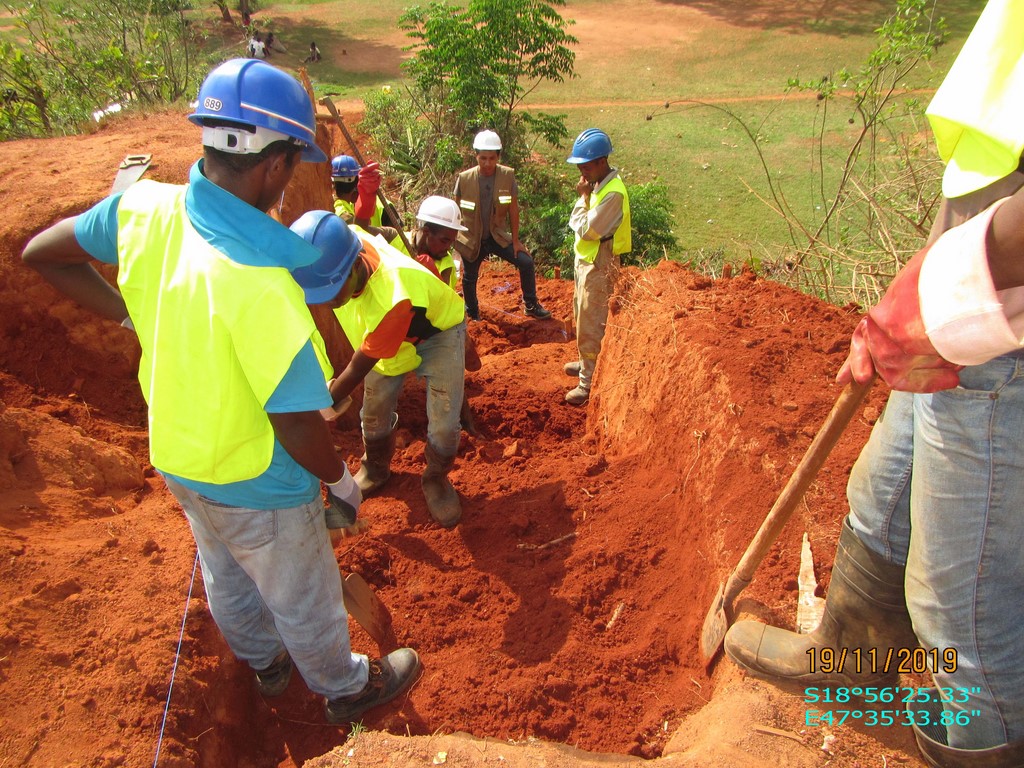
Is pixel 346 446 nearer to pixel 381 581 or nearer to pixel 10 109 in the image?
pixel 381 581

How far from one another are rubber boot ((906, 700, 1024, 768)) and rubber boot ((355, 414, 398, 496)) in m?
2.88

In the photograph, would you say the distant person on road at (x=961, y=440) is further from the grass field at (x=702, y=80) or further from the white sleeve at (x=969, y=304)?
the grass field at (x=702, y=80)

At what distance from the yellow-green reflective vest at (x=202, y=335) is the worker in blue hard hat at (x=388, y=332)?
667mm

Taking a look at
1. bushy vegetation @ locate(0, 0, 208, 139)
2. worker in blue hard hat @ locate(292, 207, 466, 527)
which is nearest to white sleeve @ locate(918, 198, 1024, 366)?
worker in blue hard hat @ locate(292, 207, 466, 527)

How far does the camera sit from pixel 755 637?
237cm

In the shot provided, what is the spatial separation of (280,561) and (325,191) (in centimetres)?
412

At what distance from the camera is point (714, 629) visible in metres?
2.59

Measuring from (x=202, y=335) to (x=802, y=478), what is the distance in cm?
185

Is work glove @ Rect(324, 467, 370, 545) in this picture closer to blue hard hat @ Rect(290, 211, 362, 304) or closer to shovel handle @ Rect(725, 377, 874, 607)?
blue hard hat @ Rect(290, 211, 362, 304)

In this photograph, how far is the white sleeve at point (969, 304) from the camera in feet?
4.89

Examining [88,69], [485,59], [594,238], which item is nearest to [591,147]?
[594,238]

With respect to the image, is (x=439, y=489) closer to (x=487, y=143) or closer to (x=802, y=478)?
(x=802, y=478)

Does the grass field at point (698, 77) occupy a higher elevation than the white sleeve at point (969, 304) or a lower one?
lower

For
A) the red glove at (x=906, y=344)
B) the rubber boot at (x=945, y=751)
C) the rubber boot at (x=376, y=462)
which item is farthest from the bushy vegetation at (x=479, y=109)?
the rubber boot at (x=945, y=751)
